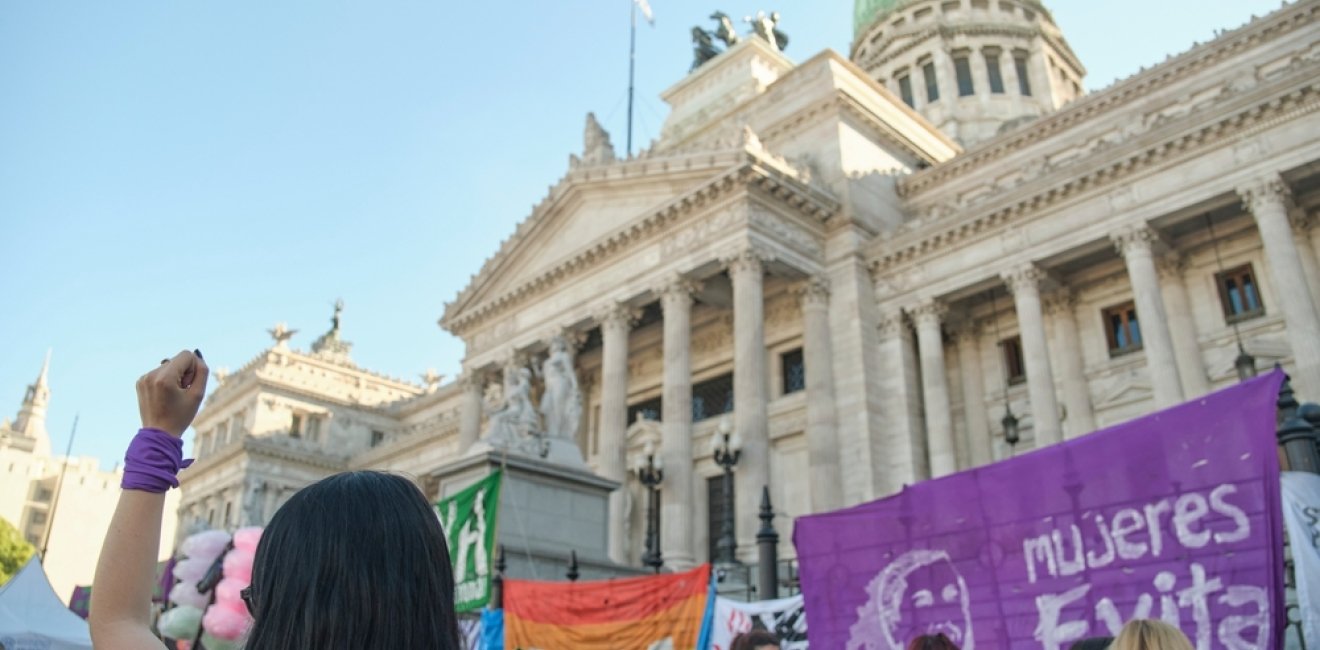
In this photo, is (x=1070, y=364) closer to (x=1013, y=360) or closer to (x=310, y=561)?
(x=1013, y=360)

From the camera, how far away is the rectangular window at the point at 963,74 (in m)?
50.5

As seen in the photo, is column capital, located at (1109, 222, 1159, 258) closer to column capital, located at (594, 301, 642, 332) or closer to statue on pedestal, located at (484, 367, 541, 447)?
column capital, located at (594, 301, 642, 332)

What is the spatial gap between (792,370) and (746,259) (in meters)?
5.44

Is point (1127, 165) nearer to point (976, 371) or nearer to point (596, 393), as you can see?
point (976, 371)

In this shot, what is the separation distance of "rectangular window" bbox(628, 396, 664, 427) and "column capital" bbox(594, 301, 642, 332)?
423 centimetres

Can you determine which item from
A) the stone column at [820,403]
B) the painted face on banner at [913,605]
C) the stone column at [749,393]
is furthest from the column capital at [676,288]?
the painted face on banner at [913,605]

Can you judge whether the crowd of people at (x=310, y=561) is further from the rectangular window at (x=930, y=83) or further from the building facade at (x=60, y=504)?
the building facade at (x=60, y=504)

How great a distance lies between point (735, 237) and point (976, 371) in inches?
308

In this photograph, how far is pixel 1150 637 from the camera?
3.45m

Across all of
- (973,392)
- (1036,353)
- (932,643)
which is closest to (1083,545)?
(932,643)

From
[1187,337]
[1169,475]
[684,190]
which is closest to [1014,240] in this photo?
[1187,337]

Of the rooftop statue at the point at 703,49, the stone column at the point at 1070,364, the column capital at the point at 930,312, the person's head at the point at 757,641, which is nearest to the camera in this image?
the person's head at the point at 757,641

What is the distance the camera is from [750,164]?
83.6 feet

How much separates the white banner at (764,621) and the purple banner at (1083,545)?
760 millimetres
